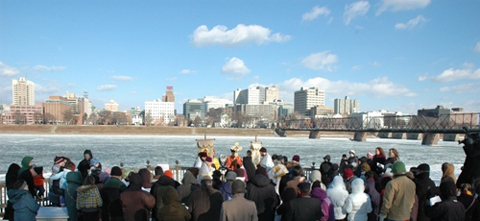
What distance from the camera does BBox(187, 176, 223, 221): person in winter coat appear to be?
21.7 feet

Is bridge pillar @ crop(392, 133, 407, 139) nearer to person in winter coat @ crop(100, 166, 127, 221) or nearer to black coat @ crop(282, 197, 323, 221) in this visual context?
black coat @ crop(282, 197, 323, 221)

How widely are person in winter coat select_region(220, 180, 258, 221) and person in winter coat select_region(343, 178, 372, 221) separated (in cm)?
206

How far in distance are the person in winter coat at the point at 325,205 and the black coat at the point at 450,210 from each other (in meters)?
1.75

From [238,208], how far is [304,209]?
117 centimetres

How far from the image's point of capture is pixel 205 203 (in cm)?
663

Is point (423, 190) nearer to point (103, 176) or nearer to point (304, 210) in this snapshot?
point (304, 210)

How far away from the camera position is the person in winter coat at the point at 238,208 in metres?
5.77

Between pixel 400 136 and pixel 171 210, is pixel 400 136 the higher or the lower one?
the lower one

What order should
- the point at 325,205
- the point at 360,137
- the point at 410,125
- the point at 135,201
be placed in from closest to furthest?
the point at 325,205 → the point at 135,201 → the point at 360,137 → the point at 410,125

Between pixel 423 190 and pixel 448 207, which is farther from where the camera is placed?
pixel 423 190

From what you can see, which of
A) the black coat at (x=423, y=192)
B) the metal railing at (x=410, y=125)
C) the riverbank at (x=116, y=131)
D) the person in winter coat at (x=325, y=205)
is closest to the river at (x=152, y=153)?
the black coat at (x=423, y=192)

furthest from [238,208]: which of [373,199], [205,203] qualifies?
[373,199]

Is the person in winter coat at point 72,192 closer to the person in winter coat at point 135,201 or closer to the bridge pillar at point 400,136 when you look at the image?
the person in winter coat at point 135,201

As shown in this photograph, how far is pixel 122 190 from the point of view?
24.8 feet
